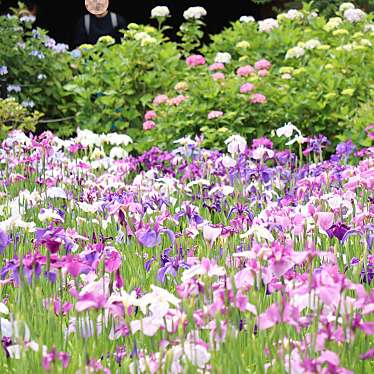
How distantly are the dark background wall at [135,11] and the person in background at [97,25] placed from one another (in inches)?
148

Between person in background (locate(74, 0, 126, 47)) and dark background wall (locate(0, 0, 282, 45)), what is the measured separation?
377 cm

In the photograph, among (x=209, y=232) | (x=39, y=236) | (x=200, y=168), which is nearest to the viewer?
(x=209, y=232)

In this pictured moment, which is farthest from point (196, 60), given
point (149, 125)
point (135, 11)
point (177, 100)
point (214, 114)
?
point (135, 11)

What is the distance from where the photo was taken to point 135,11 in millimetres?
14961

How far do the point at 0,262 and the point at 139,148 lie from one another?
4515 mm

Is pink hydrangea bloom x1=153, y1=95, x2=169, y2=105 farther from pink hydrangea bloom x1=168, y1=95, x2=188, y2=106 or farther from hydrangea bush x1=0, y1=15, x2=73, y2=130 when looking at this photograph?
hydrangea bush x1=0, y1=15, x2=73, y2=130

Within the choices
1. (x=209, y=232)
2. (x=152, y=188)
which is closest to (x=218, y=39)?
(x=152, y=188)

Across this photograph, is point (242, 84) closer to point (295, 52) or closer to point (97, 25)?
point (295, 52)

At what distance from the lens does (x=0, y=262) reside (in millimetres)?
3041

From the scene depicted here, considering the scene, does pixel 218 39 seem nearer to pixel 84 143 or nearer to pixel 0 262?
pixel 84 143

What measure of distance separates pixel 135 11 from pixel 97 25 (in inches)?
170

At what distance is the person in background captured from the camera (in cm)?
1073

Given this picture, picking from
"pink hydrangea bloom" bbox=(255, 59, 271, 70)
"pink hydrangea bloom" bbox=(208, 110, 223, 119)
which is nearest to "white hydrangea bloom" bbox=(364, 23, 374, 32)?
"pink hydrangea bloom" bbox=(255, 59, 271, 70)

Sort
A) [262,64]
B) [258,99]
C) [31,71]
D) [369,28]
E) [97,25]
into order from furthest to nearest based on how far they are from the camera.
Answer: [97,25] → [31,71] → [369,28] → [262,64] → [258,99]
